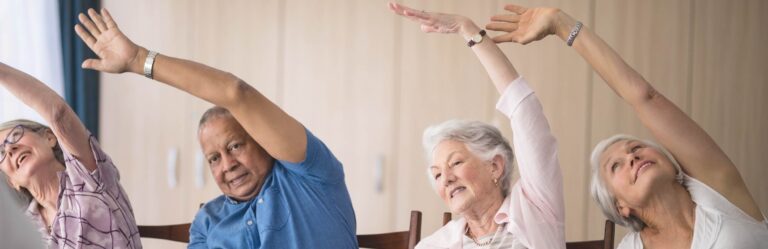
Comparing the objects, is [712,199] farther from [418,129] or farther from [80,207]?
[418,129]

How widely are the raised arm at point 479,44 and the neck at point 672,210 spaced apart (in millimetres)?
419

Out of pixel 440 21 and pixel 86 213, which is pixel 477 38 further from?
pixel 86 213

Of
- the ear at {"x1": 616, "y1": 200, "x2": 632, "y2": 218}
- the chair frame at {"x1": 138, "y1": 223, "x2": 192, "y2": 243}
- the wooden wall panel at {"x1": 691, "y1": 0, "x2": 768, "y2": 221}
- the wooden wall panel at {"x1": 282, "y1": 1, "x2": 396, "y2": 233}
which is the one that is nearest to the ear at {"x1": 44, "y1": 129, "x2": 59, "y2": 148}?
the chair frame at {"x1": 138, "y1": 223, "x2": 192, "y2": 243}

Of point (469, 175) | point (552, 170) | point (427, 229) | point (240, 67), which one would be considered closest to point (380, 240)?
point (469, 175)

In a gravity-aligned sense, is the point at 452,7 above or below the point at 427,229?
above

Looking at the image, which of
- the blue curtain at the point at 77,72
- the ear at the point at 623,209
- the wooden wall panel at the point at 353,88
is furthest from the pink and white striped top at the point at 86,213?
the blue curtain at the point at 77,72

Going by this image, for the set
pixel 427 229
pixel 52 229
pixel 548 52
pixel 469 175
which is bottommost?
pixel 427 229

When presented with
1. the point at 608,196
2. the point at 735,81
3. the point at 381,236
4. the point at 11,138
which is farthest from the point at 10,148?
the point at 735,81

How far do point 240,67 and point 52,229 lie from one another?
5.93ft

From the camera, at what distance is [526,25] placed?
6.89 feet

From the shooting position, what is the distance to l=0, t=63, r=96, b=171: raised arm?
2238 millimetres

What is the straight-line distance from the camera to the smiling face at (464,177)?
6.90 ft

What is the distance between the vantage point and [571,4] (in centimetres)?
332

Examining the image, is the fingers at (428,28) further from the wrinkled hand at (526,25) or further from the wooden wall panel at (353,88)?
the wooden wall panel at (353,88)
